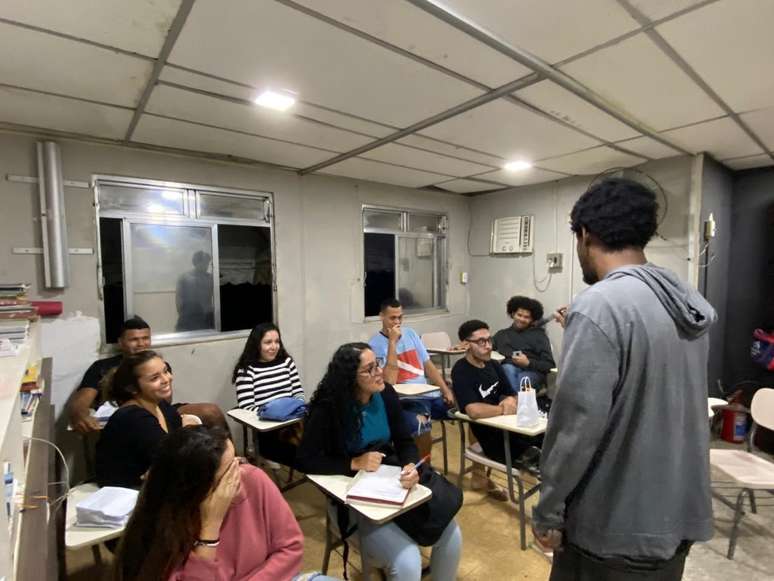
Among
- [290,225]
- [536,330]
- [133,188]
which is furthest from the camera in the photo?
[536,330]

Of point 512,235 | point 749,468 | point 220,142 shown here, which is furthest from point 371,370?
point 512,235

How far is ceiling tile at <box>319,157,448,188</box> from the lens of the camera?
354 centimetres

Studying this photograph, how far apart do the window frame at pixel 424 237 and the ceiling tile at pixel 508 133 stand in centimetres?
159

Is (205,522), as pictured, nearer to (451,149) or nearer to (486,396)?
(486,396)

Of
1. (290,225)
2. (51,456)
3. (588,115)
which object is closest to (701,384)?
(588,115)

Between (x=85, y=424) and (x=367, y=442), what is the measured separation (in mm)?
1832

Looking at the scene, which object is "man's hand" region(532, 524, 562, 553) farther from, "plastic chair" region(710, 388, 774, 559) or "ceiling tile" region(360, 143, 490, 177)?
"ceiling tile" region(360, 143, 490, 177)

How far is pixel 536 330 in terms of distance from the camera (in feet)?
13.5

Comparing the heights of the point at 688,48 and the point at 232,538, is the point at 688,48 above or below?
above

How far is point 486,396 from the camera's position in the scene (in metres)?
2.70

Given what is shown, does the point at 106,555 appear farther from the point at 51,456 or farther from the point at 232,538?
the point at 232,538

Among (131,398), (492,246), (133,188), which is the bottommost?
(131,398)

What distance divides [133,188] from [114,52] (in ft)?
5.28

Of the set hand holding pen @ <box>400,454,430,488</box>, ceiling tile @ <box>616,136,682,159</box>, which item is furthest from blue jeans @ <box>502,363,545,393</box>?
hand holding pen @ <box>400,454,430,488</box>
